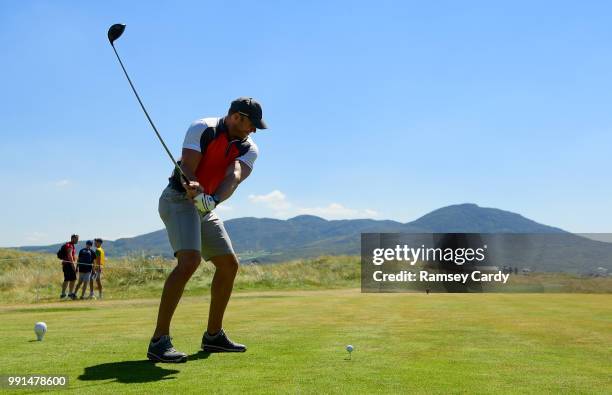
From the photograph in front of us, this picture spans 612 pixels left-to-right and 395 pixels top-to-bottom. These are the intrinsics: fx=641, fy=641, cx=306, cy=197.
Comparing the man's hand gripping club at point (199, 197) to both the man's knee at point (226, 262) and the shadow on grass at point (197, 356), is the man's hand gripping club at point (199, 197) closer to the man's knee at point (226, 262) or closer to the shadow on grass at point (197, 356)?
the man's knee at point (226, 262)

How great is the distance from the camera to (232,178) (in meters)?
6.51

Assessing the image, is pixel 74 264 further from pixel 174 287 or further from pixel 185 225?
pixel 174 287

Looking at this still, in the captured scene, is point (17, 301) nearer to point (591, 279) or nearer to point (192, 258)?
point (192, 258)

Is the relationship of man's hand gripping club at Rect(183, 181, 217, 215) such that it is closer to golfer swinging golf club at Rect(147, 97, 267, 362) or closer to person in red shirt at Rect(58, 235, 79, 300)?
golfer swinging golf club at Rect(147, 97, 267, 362)

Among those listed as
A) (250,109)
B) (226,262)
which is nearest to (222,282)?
(226,262)

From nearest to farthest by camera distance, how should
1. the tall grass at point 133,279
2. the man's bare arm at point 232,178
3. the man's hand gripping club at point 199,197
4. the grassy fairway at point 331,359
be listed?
the grassy fairway at point 331,359
the man's hand gripping club at point 199,197
the man's bare arm at point 232,178
the tall grass at point 133,279

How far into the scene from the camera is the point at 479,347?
23.3 feet

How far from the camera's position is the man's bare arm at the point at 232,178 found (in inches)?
250

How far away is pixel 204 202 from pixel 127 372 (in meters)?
1.71

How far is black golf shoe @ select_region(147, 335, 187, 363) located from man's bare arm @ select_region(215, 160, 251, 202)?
1.47 meters

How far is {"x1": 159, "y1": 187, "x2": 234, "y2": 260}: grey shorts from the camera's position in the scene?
20.3 ft

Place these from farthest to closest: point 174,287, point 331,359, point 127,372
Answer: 1. point 174,287
2. point 331,359
3. point 127,372

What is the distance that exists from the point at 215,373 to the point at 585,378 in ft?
9.80

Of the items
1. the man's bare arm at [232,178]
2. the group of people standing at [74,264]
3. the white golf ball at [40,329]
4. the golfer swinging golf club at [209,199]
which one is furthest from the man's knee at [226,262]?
the group of people standing at [74,264]
